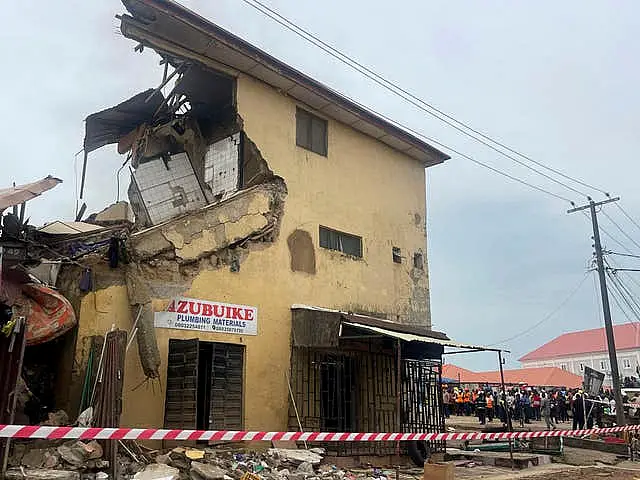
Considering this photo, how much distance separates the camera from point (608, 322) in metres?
24.0

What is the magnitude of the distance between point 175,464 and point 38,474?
2320 mm

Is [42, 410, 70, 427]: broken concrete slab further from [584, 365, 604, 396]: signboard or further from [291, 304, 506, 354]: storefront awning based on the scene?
[584, 365, 604, 396]: signboard

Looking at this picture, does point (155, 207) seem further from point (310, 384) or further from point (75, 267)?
point (310, 384)

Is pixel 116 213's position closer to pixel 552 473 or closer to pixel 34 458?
pixel 34 458

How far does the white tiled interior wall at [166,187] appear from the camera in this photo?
14.9 metres

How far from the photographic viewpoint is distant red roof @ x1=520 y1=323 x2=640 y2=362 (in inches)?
2702

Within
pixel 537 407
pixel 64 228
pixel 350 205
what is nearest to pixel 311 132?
pixel 350 205

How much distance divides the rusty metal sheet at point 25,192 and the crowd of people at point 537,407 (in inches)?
782

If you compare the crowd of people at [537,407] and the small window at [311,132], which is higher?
the small window at [311,132]

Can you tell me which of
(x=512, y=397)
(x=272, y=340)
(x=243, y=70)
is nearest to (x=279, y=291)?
(x=272, y=340)

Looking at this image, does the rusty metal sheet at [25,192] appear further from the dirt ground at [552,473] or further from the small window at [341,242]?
the dirt ground at [552,473]

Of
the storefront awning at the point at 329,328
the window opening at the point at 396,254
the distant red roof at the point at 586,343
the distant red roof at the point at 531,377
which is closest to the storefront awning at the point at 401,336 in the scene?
the storefront awning at the point at 329,328

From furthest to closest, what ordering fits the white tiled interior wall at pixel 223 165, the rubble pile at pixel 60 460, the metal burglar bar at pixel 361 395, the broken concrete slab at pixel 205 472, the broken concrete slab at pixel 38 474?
the white tiled interior wall at pixel 223 165 < the metal burglar bar at pixel 361 395 < the broken concrete slab at pixel 205 472 < the rubble pile at pixel 60 460 < the broken concrete slab at pixel 38 474

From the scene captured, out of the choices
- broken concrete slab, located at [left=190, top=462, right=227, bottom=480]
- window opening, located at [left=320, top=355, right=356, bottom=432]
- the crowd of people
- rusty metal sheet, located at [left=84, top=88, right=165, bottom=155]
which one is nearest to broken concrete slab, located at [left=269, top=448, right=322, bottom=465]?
window opening, located at [left=320, top=355, right=356, bottom=432]
